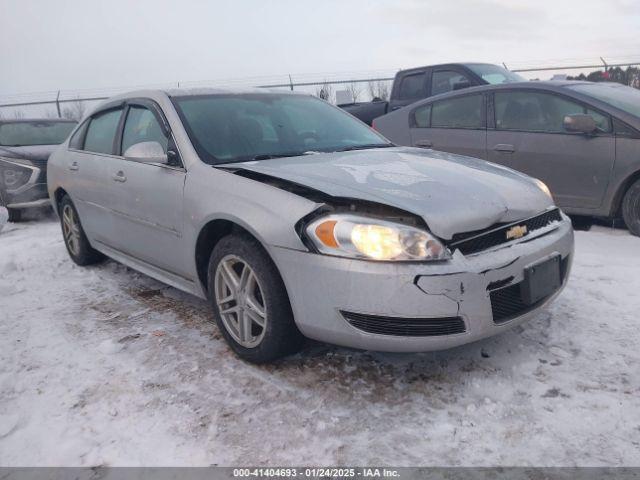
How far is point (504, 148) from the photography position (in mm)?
5336

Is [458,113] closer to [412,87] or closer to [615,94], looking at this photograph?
[615,94]

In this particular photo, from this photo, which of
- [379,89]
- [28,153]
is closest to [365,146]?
[28,153]

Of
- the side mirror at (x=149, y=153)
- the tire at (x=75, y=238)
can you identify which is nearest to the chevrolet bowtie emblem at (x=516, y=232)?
the side mirror at (x=149, y=153)

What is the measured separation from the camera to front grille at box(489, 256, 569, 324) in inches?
93.5

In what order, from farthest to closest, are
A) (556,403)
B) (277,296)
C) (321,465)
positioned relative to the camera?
(277,296) → (556,403) → (321,465)

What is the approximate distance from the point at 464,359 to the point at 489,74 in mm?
6301

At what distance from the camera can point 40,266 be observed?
4.82 meters

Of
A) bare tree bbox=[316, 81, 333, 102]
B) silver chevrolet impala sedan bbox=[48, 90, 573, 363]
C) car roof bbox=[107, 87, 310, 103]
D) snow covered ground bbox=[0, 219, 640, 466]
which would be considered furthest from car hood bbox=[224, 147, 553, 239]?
bare tree bbox=[316, 81, 333, 102]

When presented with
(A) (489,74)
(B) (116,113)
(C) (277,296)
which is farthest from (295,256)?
(A) (489,74)

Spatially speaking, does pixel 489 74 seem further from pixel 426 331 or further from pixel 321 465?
pixel 321 465

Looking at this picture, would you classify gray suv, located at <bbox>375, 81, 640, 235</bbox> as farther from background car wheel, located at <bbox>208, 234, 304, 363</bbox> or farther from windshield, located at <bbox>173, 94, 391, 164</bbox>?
background car wheel, located at <bbox>208, 234, 304, 363</bbox>

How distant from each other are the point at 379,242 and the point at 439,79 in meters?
6.59

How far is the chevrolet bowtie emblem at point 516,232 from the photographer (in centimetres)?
253

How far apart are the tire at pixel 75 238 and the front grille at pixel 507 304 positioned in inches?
140
